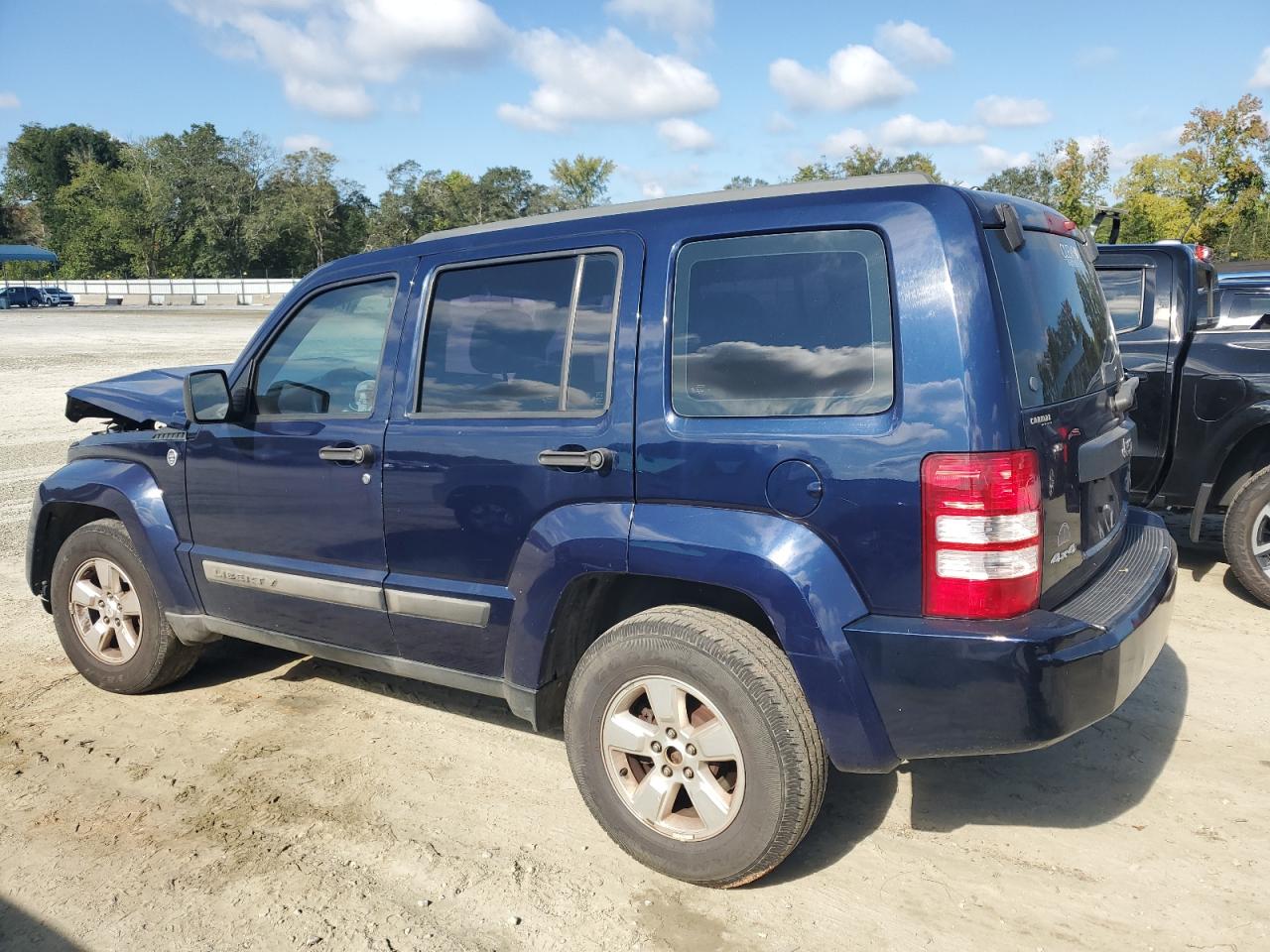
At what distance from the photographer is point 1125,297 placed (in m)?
6.00

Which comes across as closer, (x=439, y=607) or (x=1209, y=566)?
(x=439, y=607)

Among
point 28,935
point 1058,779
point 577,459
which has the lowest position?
point 28,935

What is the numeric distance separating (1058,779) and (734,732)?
1543mm

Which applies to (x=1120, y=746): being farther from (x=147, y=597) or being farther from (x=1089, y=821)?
(x=147, y=597)

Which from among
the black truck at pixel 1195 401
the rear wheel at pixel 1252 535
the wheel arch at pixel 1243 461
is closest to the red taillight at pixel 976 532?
the black truck at pixel 1195 401

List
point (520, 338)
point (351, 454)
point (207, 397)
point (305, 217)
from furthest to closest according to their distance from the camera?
point (305, 217)
point (207, 397)
point (351, 454)
point (520, 338)

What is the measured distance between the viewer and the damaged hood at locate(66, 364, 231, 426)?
4271 millimetres

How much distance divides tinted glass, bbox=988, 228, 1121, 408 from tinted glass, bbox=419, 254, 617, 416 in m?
1.18

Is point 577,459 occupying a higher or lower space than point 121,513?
higher

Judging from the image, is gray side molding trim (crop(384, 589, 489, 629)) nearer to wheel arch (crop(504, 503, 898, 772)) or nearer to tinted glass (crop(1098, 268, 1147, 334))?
wheel arch (crop(504, 503, 898, 772))

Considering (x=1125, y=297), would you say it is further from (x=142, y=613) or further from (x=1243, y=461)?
(x=142, y=613)

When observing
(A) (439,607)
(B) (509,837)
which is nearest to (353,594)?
(A) (439,607)

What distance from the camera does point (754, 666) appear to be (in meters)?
2.67

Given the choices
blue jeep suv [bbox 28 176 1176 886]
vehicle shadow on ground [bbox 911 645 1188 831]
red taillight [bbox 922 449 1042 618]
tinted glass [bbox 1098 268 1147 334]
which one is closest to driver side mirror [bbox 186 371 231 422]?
blue jeep suv [bbox 28 176 1176 886]
